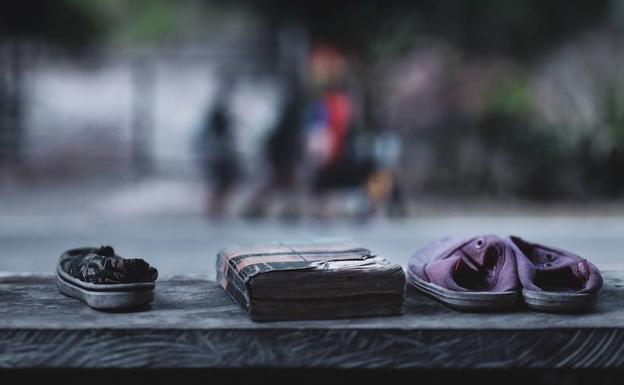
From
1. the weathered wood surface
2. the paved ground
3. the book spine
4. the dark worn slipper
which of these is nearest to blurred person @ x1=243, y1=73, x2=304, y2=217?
the paved ground

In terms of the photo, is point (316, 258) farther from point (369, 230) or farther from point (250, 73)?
point (250, 73)

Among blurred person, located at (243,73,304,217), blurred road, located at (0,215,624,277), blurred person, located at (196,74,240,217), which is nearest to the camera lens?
blurred road, located at (0,215,624,277)

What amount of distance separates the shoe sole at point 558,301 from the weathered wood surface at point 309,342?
45 mm

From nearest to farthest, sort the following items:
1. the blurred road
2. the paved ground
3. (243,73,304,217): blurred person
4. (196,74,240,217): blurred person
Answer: the blurred road
the paved ground
(196,74,240,217): blurred person
(243,73,304,217): blurred person

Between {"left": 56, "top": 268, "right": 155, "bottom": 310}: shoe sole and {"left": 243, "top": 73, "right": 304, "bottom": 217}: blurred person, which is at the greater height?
{"left": 56, "top": 268, "right": 155, "bottom": 310}: shoe sole

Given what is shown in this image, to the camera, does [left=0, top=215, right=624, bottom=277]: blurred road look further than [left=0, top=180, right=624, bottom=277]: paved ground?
No

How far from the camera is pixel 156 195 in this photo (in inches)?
537

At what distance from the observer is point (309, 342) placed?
58.6 inches

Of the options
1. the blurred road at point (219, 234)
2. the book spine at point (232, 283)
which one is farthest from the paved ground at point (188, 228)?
the book spine at point (232, 283)

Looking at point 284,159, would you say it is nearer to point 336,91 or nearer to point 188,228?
point 336,91

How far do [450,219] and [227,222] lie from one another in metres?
2.85

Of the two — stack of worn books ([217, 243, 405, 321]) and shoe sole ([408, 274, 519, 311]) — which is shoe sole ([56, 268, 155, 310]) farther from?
shoe sole ([408, 274, 519, 311])

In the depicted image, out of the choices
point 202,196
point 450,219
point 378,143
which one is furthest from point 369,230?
point 202,196

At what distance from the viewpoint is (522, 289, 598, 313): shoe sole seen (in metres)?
1.60
